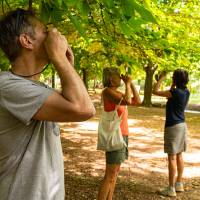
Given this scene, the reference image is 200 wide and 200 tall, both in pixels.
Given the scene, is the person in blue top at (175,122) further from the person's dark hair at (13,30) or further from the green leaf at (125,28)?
the person's dark hair at (13,30)

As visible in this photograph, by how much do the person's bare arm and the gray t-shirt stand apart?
5 centimetres

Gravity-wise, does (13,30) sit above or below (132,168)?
above

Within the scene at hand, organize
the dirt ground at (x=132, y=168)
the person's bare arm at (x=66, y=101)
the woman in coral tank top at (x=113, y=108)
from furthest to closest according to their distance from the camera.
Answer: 1. the dirt ground at (x=132, y=168)
2. the woman in coral tank top at (x=113, y=108)
3. the person's bare arm at (x=66, y=101)

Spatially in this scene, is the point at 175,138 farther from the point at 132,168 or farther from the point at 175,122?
the point at 132,168

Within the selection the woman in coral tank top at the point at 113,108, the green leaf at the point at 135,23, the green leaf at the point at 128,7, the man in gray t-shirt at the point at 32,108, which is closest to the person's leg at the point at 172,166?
the woman in coral tank top at the point at 113,108

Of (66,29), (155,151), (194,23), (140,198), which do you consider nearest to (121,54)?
(66,29)

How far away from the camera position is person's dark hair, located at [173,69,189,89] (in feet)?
19.6

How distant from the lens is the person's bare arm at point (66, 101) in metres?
1.81

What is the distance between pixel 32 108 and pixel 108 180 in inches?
127

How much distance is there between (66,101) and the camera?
1811mm

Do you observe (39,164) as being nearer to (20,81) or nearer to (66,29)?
(20,81)

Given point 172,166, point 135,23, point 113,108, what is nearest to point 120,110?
point 113,108

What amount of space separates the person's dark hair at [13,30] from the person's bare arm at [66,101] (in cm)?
16

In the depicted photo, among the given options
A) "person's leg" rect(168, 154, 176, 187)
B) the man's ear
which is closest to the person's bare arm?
the man's ear
